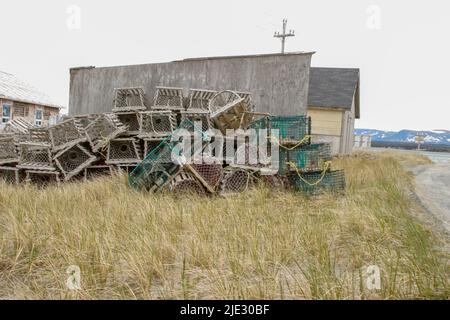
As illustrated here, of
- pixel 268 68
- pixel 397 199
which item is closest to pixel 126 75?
pixel 268 68

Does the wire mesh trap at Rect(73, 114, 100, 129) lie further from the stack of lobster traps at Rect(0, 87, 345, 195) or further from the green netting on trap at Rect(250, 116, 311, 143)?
the green netting on trap at Rect(250, 116, 311, 143)

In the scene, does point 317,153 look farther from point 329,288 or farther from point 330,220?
point 329,288

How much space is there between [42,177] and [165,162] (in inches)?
147

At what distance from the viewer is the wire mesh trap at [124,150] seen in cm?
727

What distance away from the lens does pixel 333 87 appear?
67.8ft

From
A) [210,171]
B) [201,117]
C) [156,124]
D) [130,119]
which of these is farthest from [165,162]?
[130,119]

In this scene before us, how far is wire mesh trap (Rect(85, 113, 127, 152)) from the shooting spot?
280 inches

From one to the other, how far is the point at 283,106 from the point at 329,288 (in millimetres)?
7289

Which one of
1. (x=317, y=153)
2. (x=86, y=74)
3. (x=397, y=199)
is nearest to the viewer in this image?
(x=397, y=199)

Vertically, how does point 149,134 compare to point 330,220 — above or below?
above

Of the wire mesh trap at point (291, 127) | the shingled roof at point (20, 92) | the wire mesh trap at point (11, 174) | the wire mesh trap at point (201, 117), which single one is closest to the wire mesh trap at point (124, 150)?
the wire mesh trap at point (201, 117)

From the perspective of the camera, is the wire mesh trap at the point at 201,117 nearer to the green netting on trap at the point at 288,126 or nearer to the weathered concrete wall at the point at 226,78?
the green netting on trap at the point at 288,126

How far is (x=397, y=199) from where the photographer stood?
532 centimetres

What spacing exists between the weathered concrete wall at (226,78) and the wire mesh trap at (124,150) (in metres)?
3.41
